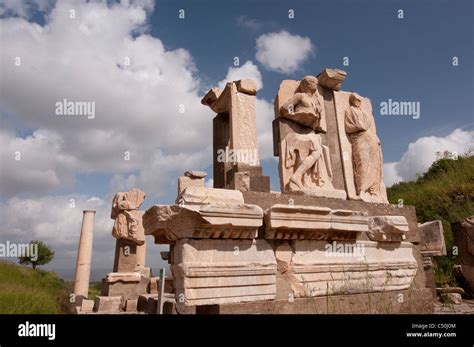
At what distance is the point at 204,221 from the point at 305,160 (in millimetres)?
1924

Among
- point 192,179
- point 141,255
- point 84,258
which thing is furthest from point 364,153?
point 84,258

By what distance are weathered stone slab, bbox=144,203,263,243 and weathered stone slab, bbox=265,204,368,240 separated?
0.21 m

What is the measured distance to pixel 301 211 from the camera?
151 inches

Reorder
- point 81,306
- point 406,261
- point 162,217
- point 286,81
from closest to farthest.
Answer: point 162,217 → point 406,261 → point 286,81 → point 81,306

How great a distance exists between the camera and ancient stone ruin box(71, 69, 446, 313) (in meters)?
3.40

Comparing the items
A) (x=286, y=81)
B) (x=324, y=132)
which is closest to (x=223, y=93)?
(x=286, y=81)

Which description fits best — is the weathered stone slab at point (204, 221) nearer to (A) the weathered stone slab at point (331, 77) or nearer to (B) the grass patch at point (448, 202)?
(A) the weathered stone slab at point (331, 77)

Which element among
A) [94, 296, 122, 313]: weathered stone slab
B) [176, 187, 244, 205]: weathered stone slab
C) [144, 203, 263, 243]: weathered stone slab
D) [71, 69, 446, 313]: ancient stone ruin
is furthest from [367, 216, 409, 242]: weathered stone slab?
[94, 296, 122, 313]: weathered stone slab

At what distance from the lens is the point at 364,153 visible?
17.6 ft

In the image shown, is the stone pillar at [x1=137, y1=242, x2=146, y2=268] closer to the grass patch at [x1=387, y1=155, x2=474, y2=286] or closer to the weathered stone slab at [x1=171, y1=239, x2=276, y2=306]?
the grass patch at [x1=387, y1=155, x2=474, y2=286]

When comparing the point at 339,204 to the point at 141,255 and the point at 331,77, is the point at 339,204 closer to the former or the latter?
the point at 331,77

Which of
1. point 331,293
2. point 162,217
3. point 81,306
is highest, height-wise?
point 162,217

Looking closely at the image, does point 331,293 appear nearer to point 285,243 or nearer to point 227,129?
point 285,243
